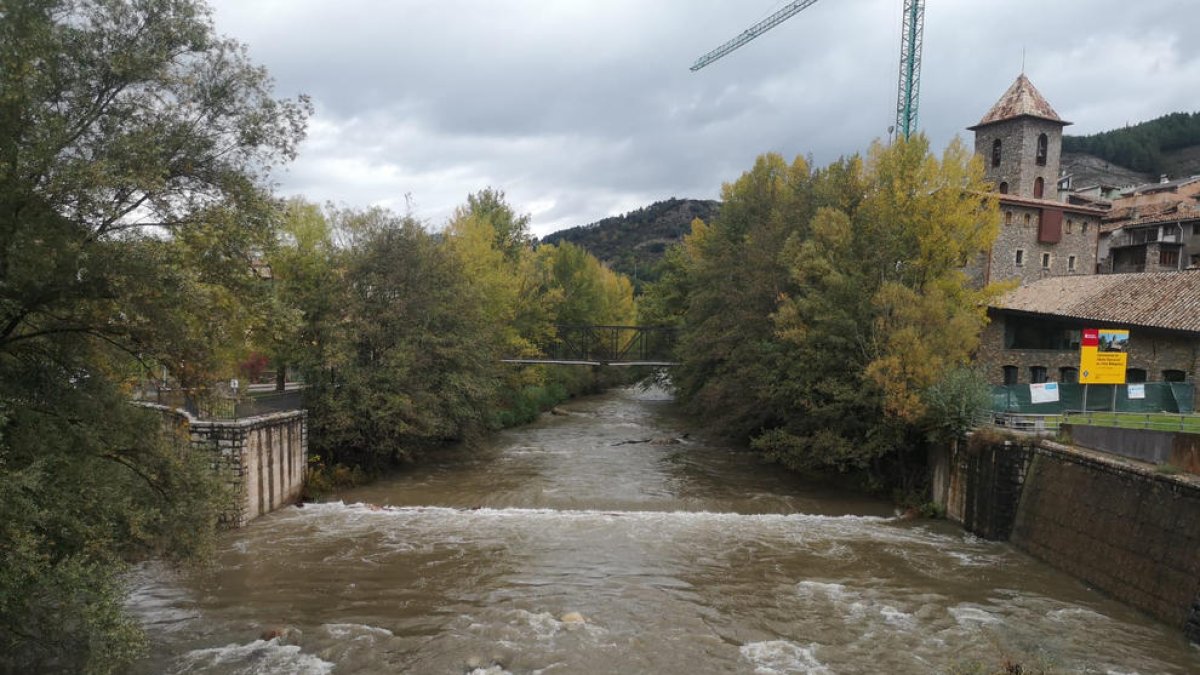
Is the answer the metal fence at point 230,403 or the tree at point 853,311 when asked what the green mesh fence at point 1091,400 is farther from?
the metal fence at point 230,403

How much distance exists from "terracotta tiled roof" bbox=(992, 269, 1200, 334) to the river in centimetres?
1411

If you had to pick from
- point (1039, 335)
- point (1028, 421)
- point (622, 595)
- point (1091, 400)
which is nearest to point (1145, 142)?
point (1039, 335)

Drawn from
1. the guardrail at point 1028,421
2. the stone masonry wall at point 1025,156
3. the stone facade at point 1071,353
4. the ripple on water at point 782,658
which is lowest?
the ripple on water at point 782,658

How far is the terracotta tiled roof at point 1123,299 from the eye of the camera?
29719mm

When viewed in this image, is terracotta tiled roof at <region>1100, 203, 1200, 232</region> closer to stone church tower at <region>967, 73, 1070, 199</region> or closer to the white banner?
stone church tower at <region>967, 73, 1070, 199</region>

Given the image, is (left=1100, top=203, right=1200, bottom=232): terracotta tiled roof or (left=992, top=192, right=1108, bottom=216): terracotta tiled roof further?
(left=1100, top=203, right=1200, bottom=232): terracotta tiled roof

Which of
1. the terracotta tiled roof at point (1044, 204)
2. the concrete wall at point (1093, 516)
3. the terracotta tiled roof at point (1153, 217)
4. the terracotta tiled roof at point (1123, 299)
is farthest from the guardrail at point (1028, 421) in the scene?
the terracotta tiled roof at point (1153, 217)

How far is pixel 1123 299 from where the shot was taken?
1283 inches

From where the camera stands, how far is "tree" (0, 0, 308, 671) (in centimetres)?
1016

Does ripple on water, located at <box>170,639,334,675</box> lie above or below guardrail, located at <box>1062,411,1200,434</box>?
below

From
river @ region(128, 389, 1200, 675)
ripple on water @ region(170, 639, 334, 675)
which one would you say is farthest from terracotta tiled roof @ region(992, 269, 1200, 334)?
ripple on water @ region(170, 639, 334, 675)

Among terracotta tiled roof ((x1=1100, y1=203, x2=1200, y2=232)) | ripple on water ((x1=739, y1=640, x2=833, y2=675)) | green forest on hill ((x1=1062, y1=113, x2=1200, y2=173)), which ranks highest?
green forest on hill ((x1=1062, y1=113, x2=1200, y2=173))

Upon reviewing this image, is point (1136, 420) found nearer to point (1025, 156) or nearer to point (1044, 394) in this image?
point (1044, 394)

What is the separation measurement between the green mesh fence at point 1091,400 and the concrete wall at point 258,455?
24.2m
